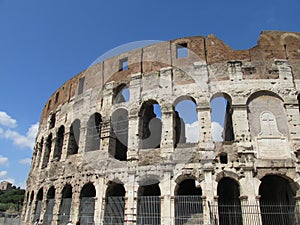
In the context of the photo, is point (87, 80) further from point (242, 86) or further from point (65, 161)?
point (242, 86)

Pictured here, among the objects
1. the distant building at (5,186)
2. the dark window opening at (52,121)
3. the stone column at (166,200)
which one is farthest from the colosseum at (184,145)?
the distant building at (5,186)

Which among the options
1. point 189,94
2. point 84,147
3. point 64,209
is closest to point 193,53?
point 189,94

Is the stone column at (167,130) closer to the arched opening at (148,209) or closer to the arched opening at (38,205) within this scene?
the arched opening at (148,209)

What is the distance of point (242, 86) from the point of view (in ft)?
38.8

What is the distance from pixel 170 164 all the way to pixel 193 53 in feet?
18.8

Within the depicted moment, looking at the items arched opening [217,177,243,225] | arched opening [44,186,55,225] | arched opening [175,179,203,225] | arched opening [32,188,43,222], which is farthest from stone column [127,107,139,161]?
arched opening [32,188,43,222]

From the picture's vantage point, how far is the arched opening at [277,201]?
34.2 feet

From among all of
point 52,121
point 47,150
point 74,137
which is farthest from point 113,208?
point 52,121

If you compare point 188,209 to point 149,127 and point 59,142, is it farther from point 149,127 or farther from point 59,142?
point 59,142

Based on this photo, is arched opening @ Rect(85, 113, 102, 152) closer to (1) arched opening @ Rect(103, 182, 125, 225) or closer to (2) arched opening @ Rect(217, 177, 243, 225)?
(1) arched opening @ Rect(103, 182, 125, 225)

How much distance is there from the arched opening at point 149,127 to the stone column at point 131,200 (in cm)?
154

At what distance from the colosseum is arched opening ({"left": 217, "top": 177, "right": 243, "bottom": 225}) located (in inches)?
2.2

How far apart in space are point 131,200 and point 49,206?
568 centimetres

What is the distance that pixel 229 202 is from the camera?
12.0 m
